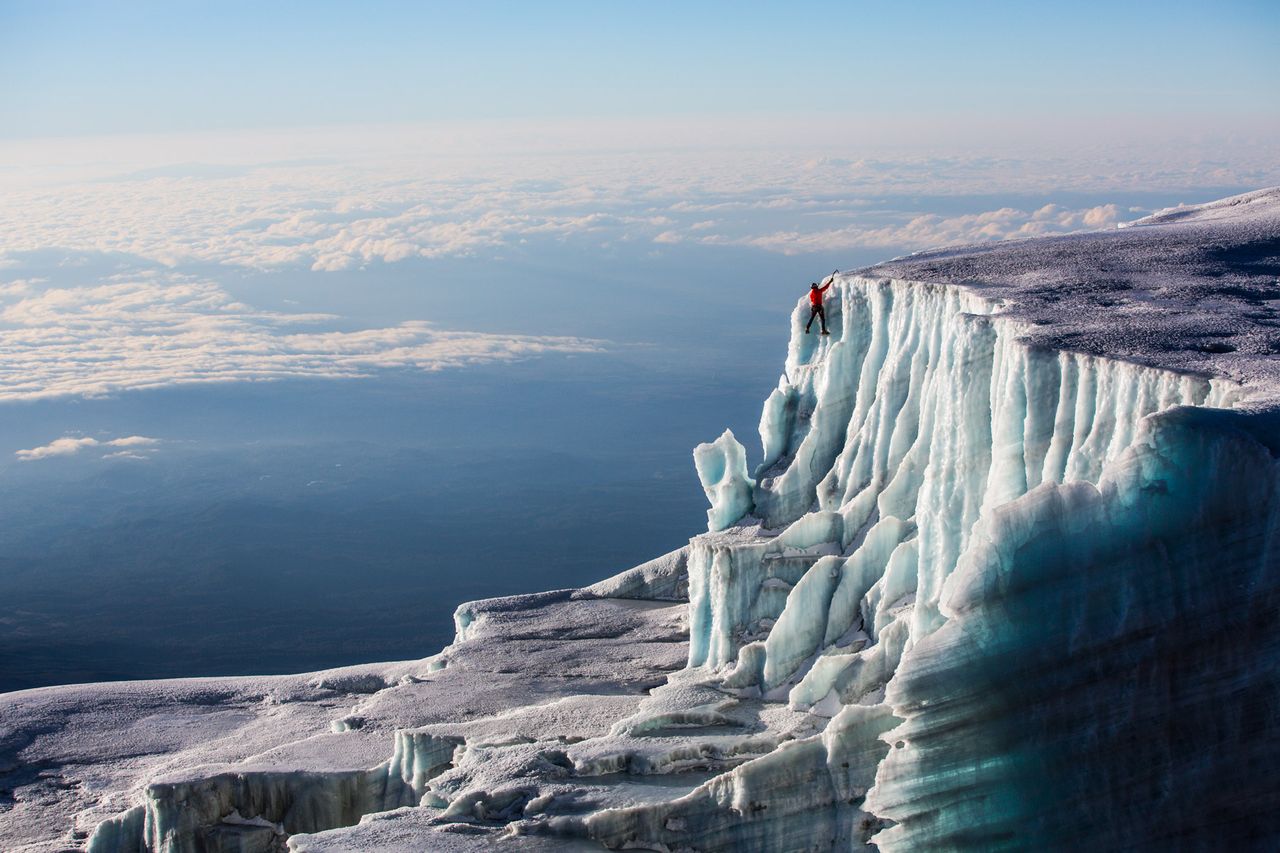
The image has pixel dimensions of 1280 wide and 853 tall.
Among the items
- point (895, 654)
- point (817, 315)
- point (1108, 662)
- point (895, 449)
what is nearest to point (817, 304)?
point (817, 315)

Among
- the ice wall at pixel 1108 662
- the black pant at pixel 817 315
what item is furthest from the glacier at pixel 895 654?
the black pant at pixel 817 315

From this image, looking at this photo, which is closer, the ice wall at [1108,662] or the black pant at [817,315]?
the ice wall at [1108,662]

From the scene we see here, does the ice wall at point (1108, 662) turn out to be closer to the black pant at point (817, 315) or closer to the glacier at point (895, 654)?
the glacier at point (895, 654)

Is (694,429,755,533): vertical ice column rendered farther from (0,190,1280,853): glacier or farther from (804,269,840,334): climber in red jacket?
(804,269,840,334): climber in red jacket

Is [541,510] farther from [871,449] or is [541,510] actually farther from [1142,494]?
[1142,494]

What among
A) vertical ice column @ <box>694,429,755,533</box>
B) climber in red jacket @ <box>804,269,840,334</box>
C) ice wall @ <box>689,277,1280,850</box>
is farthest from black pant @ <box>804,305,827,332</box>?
ice wall @ <box>689,277,1280,850</box>

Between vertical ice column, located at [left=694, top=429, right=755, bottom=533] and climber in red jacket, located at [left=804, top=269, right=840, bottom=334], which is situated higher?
climber in red jacket, located at [left=804, top=269, right=840, bottom=334]

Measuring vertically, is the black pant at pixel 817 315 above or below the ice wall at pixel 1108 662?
above
